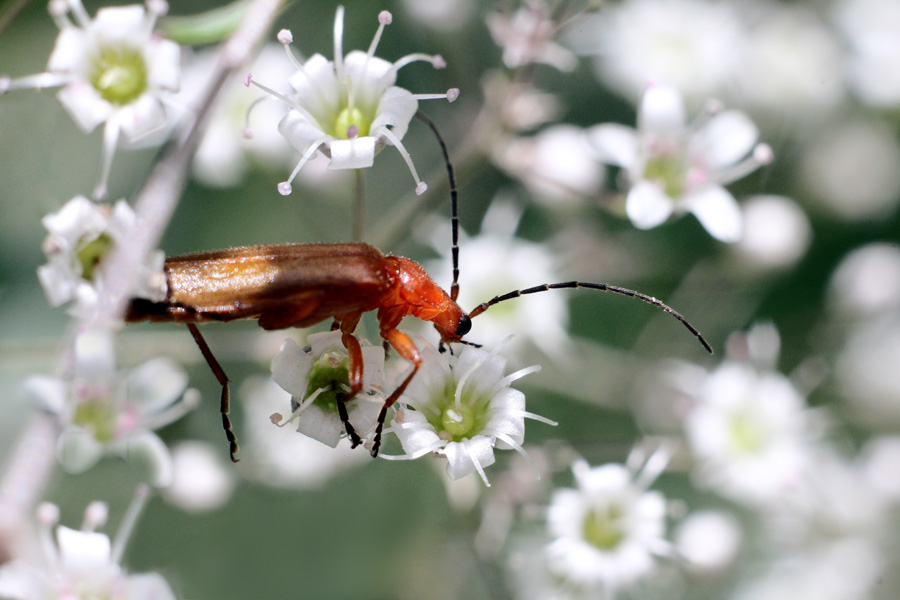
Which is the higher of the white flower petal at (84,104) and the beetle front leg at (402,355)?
the white flower petal at (84,104)

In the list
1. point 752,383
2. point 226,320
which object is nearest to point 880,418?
point 752,383

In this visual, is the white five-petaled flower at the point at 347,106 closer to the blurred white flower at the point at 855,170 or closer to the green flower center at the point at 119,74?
the green flower center at the point at 119,74

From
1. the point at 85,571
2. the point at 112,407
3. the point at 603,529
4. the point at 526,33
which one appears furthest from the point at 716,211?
the point at 85,571

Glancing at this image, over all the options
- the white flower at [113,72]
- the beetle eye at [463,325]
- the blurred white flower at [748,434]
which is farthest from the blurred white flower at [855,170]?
the white flower at [113,72]

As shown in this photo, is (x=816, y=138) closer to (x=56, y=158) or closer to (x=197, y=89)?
(x=197, y=89)

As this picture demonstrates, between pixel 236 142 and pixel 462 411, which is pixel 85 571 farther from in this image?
pixel 236 142

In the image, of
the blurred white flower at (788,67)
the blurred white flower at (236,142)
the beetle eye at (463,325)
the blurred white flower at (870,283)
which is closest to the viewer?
the beetle eye at (463,325)
